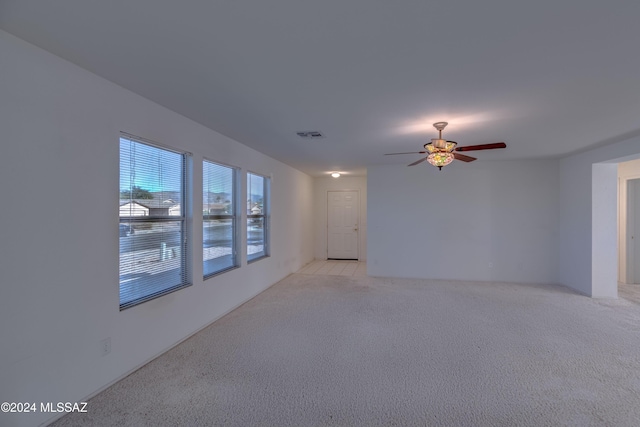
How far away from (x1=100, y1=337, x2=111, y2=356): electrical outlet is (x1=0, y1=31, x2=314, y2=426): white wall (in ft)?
0.10

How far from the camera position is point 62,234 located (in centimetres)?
197

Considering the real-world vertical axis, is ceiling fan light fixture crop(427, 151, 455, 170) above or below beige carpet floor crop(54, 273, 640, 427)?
above

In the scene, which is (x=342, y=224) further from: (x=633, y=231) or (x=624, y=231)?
(x=633, y=231)

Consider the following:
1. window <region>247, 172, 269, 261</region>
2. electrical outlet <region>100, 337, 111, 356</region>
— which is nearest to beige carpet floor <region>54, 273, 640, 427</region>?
electrical outlet <region>100, 337, 111, 356</region>

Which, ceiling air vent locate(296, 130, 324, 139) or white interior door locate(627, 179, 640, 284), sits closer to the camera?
ceiling air vent locate(296, 130, 324, 139)

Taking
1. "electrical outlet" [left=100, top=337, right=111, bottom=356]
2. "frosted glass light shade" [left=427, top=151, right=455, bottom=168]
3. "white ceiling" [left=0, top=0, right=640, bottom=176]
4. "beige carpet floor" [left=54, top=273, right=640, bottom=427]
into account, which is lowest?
"beige carpet floor" [left=54, top=273, right=640, bottom=427]

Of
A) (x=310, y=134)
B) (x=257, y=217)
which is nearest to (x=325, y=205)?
(x=257, y=217)

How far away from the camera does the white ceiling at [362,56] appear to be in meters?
1.46

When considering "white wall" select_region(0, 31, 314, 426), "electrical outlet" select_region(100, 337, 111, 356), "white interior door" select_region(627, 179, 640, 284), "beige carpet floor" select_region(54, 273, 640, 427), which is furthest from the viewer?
"white interior door" select_region(627, 179, 640, 284)

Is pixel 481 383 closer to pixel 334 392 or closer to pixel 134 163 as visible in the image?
pixel 334 392

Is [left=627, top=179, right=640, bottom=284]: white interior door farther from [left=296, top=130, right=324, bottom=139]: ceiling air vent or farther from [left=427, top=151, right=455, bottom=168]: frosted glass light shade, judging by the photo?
[left=296, top=130, right=324, bottom=139]: ceiling air vent

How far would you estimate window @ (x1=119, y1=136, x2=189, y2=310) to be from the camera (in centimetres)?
255

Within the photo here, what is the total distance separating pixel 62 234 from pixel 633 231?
27.1ft

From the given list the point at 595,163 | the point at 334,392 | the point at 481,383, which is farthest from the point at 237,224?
the point at 595,163
